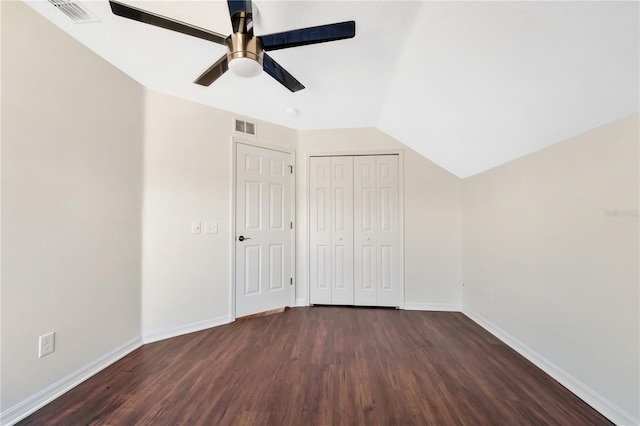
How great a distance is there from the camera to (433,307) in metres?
2.95

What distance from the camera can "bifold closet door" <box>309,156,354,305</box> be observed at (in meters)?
3.11

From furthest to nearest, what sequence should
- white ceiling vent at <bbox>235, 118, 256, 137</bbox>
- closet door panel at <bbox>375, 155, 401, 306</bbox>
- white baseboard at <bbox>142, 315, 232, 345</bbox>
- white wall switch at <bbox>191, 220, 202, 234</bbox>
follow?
closet door panel at <bbox>375, 155, 401, 306</bbox> → white ceiling vent at <bbox>235, 118, 256, 137</bbox> → white wall switch at <bbox>191, 220, 202, 234</bbox> → white baseboard at <bbox>142, 315, 232, 345</bbox>

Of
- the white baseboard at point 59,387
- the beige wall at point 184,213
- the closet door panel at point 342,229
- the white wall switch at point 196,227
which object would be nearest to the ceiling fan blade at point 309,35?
the beige wall at point 184,213

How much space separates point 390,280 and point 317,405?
6.19 ft

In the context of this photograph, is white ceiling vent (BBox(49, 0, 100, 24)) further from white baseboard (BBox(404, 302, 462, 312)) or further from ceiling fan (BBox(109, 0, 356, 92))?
white baseboard (BBox(404, 302, 462, 312))

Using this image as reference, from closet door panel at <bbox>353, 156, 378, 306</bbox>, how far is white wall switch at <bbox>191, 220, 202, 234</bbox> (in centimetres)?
185

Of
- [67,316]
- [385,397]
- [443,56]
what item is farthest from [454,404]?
[67,316]

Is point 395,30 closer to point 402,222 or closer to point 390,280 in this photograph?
point 402,222

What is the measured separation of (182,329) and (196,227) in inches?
40.2

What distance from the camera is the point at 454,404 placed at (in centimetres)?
144

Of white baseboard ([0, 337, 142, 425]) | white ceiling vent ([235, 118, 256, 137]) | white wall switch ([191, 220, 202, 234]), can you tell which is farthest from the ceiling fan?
white baseboard ([0, 337, 142, 425])

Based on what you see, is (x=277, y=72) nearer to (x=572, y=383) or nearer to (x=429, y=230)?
(x=429, y=230)

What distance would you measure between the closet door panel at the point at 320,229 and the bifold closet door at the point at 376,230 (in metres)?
0.36

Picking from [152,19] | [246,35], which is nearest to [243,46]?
[246,35]
